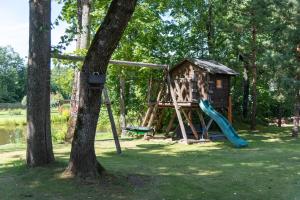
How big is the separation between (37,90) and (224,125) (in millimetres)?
9722

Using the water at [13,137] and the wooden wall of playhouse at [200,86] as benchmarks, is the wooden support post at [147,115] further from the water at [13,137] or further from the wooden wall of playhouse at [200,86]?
the water at [13,137]

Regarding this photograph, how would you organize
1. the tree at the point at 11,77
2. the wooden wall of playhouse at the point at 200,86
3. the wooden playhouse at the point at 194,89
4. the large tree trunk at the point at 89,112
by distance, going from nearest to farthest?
the large tree trunk at the point at 89,112 < the wooden playhouse at the point at 194,89 < the wooden wall of playhouse at the point at 200,86 < the tree at the point at 11,77

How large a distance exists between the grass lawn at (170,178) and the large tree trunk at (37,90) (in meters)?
0.41

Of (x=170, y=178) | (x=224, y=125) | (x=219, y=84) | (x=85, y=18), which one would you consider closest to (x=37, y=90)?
(x=170, y=178)

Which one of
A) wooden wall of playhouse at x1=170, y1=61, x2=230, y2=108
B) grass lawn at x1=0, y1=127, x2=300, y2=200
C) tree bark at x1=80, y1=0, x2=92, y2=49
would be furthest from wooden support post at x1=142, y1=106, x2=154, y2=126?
grass lawn at x1=0, y1=127, x2=300, y2=200

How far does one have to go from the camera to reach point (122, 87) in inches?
877

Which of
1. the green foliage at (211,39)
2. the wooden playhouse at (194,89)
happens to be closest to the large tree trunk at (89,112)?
the wooden playhouse at (194,89)

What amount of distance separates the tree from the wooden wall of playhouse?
227 ft

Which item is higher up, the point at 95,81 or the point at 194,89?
the point at 194,89

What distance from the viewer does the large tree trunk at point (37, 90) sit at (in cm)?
890

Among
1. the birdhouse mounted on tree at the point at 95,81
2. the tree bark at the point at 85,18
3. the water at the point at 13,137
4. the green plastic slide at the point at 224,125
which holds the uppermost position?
the tree bark at the point at 85,18

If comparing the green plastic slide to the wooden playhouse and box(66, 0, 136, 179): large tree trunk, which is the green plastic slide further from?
box(66, 0, 136, 179): large tree trunk

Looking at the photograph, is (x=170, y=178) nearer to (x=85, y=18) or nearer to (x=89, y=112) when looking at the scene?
(x=89, y=112)

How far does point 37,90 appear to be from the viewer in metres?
8.94
